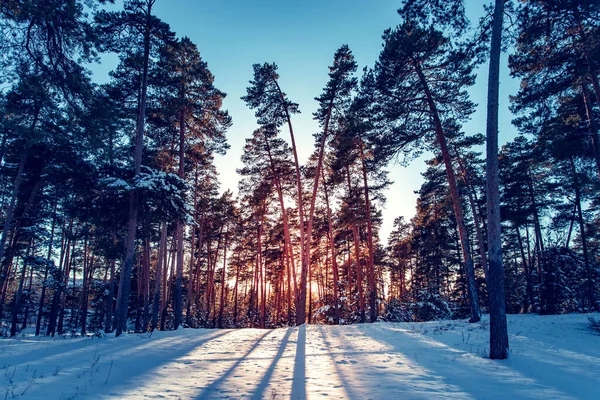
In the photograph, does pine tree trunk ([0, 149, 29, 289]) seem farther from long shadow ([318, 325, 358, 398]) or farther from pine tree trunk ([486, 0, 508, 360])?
pine tree trunk ([486, 0, 508, 360])

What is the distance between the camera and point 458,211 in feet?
41.0

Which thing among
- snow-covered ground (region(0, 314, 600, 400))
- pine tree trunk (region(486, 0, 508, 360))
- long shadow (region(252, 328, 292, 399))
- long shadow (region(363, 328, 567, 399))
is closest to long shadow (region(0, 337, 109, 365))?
snow-covered ground (region(0, 314, 600, 400))

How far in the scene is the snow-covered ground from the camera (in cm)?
475

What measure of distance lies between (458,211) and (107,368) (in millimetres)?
12819

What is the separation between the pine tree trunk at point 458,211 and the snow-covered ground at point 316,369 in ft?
8.37

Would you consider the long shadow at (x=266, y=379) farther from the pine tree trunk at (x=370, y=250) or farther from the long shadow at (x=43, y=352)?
the pine tree trunk at (x=370, y=250)

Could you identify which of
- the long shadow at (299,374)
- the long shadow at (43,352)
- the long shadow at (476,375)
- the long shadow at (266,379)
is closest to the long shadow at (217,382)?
the long shadow at (266,379)

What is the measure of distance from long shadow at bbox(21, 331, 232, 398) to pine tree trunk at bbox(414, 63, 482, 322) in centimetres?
1123

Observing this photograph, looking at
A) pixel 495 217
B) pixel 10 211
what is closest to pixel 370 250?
pixel 495 217

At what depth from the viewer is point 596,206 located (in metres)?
22.8

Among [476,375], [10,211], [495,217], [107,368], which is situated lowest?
[107,368]

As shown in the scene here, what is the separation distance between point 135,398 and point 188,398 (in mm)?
760

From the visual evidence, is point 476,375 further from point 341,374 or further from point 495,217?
point 495,217

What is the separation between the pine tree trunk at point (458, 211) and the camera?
40.6 feet
